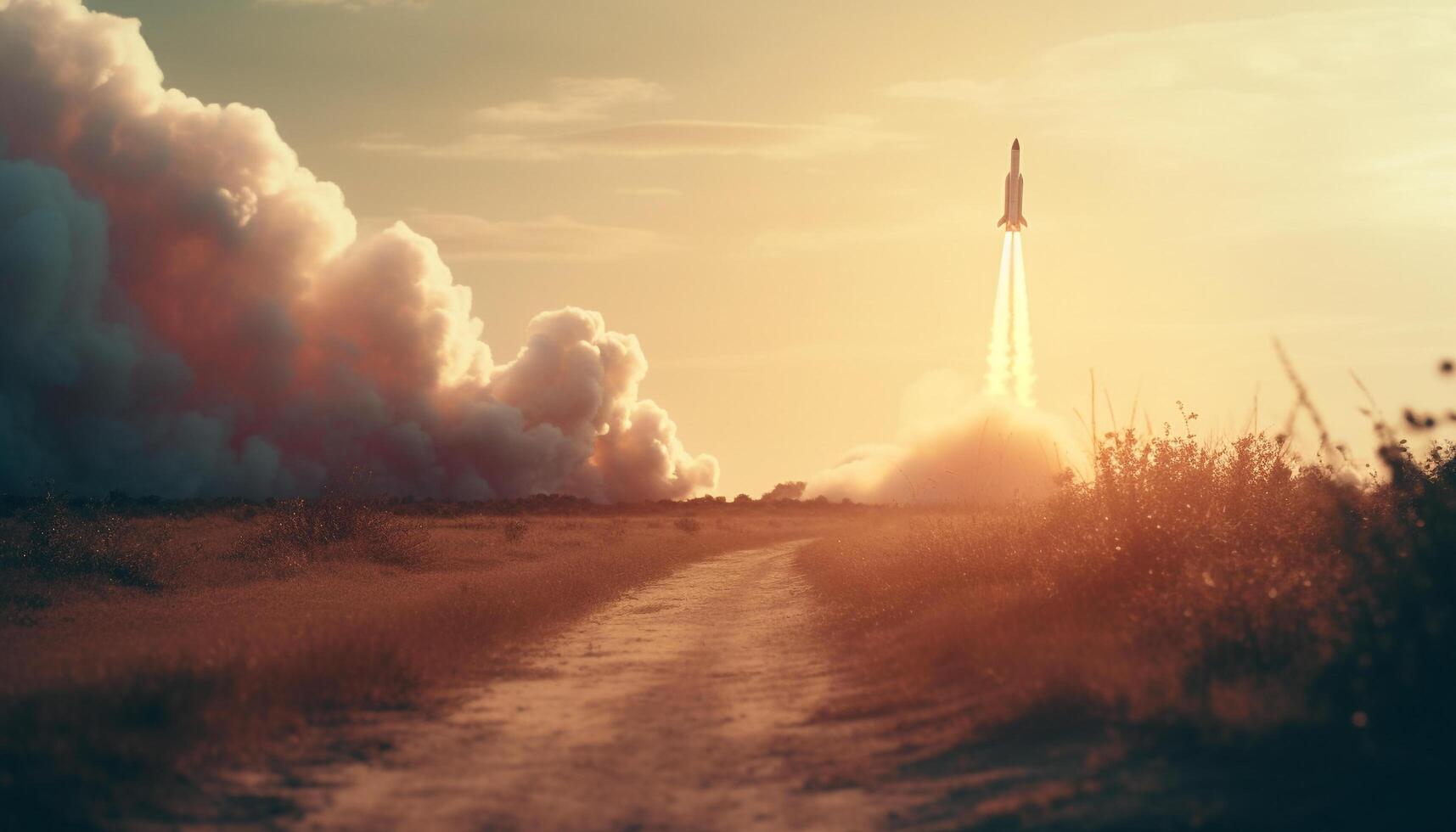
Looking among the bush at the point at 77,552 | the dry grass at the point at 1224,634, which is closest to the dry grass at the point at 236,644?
the bush at the point at 77,552

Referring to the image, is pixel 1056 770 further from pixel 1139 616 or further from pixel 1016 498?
pixel 1016 498

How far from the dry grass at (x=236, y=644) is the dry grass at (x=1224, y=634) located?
523cm

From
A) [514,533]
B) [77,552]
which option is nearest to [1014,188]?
[514,533]

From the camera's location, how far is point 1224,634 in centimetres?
1106

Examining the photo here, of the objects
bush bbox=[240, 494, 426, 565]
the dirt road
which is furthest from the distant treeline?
the dirt road

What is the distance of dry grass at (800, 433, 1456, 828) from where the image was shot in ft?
26.5

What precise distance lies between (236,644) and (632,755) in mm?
5761

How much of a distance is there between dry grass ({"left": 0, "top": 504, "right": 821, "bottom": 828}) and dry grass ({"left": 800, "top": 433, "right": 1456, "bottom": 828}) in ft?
17.2

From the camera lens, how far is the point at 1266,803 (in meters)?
7.54

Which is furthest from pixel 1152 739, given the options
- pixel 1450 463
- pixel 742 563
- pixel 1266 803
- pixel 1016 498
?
pixel 742 563

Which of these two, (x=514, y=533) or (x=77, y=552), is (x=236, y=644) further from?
(x=514, y=533)

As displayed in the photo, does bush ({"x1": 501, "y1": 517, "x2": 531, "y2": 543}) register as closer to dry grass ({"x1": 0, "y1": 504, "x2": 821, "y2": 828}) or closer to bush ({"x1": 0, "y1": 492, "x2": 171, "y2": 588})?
dry grass ({"x1": 0, "y1": 504, "x2": 821, "y2": 828})

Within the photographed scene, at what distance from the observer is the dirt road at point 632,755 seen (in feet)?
26.8

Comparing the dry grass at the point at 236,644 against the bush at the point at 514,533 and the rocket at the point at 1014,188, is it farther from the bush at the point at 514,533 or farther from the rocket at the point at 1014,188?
the rocket at the point at 1014,188
